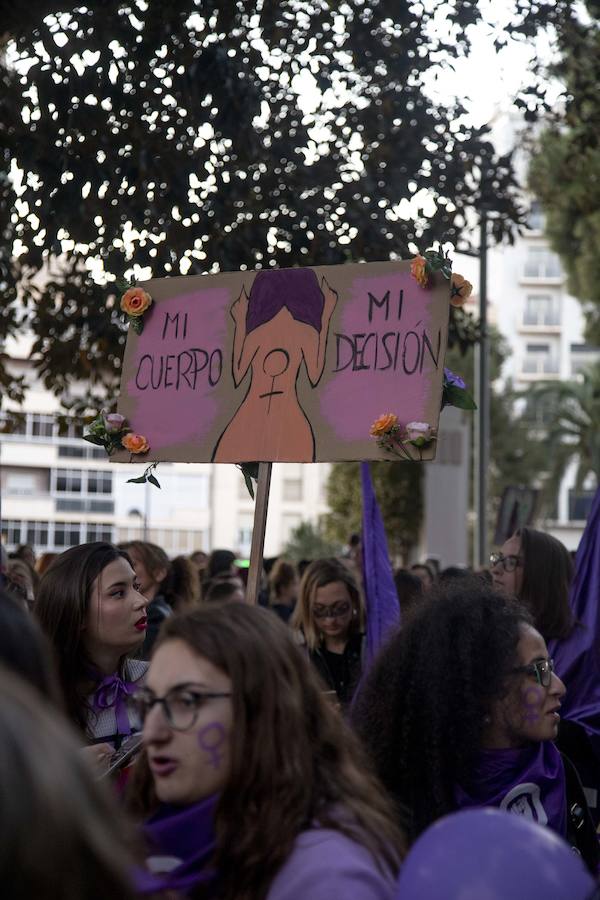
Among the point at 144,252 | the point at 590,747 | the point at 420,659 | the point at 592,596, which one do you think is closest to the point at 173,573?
the point at 144,252

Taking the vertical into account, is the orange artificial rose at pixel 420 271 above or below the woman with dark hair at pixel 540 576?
above

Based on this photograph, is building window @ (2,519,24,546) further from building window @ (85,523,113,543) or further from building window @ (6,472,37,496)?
building window @ (85,523,113,543)

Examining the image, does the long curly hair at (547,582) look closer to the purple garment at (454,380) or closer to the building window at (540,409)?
the purple garment at (454,380)

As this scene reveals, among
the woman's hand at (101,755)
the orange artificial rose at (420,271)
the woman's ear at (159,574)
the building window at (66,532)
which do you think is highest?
the orange artificial rose at (420,271)

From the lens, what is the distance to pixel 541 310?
2960 inches

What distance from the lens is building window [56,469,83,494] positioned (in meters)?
67.9

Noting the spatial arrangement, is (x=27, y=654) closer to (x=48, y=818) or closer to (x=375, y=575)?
(x=48, y=818)

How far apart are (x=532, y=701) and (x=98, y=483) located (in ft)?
218

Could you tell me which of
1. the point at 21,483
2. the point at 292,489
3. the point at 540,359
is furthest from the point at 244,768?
the point at 540,359

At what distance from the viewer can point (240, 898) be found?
203 centimetres

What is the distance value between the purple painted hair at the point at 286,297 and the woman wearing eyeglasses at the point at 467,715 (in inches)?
59.7

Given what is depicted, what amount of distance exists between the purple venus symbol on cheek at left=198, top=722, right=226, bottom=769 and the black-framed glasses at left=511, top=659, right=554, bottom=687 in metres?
1.06

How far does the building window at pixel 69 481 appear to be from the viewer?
67938 millimetres

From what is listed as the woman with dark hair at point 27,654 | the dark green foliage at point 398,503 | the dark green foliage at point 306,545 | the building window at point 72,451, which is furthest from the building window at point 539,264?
the woman with dark hair at point 27,654
